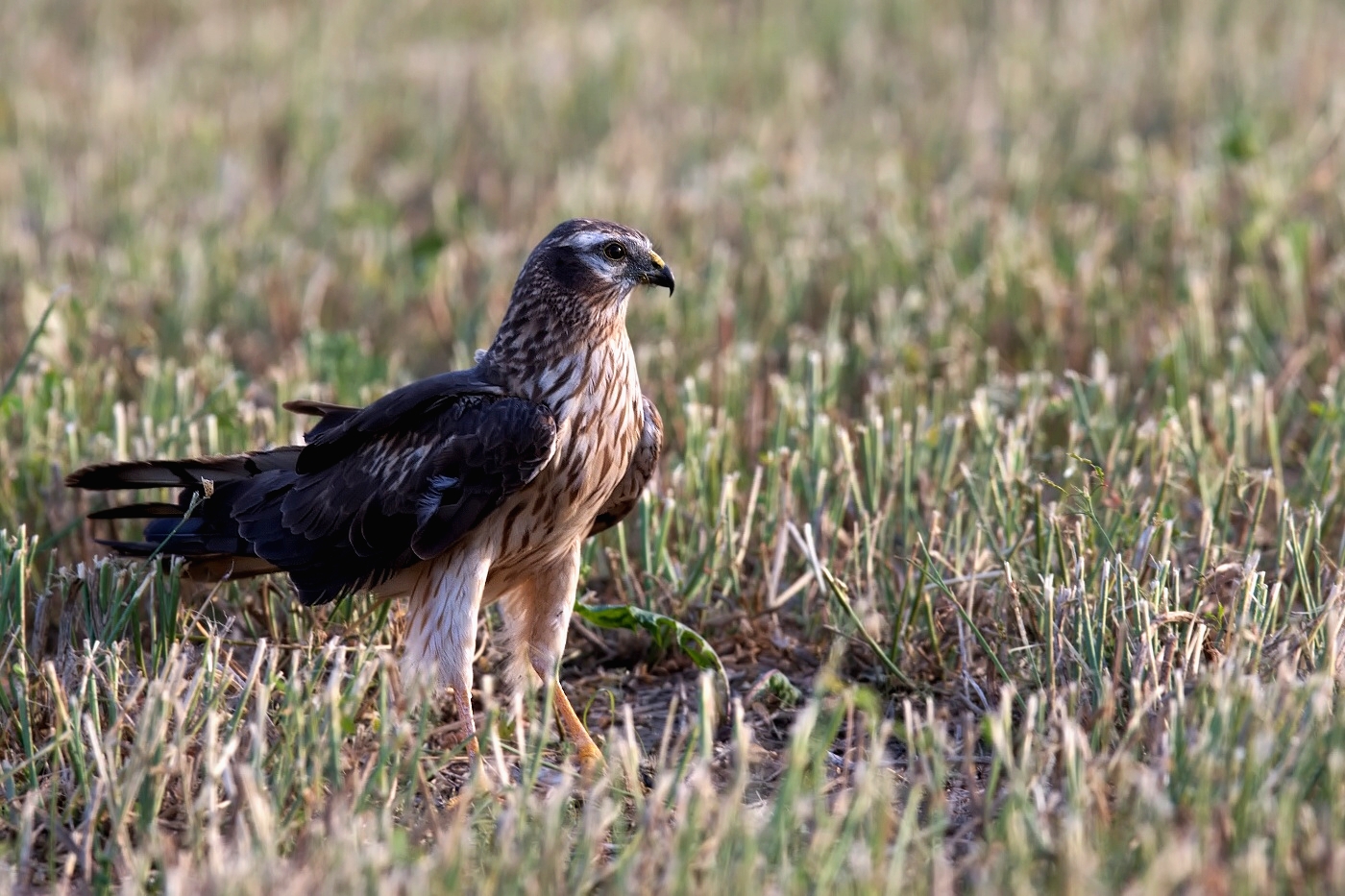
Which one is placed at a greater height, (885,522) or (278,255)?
(278,255)

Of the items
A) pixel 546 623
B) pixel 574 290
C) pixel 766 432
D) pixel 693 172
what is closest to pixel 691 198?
pixel 693 172

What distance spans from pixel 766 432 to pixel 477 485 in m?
2.04

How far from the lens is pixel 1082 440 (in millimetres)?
5562

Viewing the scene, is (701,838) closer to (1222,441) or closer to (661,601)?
(661,601)

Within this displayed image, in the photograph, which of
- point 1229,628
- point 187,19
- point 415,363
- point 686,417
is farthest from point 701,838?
point 187,19

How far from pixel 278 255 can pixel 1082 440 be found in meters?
4.18

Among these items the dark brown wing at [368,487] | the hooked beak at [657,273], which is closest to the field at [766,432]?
the dark brown wing at [368,487]

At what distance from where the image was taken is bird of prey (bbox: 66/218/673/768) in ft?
14.1

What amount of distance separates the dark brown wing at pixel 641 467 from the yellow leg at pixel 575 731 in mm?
520

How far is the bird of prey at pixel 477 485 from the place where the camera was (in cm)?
429

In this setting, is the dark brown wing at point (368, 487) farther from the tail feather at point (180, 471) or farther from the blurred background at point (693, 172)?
the blurred background at point (693, 172)

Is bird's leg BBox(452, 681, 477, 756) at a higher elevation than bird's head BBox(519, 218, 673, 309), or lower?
lower

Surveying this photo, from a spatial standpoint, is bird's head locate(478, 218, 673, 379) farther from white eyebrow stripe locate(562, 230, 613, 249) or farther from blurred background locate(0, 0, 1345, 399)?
blurred background locate(0, 0, 1345, 399)

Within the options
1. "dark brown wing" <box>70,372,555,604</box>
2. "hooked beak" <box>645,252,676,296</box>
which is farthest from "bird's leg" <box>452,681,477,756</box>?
"hooked beak" <box>645,252,676,296</box>
